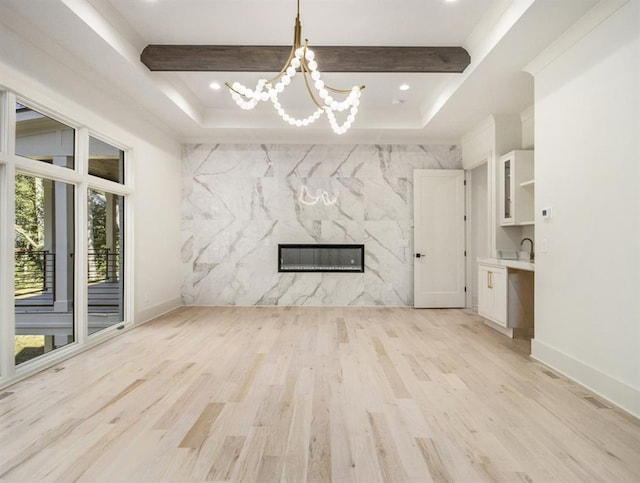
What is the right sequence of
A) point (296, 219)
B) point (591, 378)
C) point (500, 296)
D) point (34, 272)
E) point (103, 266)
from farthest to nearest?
1. point (296, 219)
2. point (103, 266)
3. point (500, 296)
4. point (34, 272)
5. point (591, 378)

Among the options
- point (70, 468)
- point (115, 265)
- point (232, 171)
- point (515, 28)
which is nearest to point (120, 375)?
point (70, 468)

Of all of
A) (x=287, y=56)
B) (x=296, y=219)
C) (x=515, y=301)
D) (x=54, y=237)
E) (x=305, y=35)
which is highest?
(x=305, y=35)

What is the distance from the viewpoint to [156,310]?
5.23 meters

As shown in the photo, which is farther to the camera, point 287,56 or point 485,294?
point 485,294

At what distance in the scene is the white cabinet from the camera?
4.10 m

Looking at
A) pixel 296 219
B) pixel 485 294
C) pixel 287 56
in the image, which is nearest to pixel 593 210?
pixel 485 294

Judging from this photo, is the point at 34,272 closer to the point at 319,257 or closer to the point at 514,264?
the point at 319,257

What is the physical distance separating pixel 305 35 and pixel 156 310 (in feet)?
14.3

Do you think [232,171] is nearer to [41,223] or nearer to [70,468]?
[41,223]

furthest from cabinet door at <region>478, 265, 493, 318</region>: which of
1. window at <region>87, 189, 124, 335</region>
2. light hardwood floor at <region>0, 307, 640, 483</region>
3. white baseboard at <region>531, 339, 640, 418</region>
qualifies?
window at <region>87, 189, 124, 335</region>

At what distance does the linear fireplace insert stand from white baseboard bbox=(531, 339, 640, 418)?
321 centimetres

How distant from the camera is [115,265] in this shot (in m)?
4.50

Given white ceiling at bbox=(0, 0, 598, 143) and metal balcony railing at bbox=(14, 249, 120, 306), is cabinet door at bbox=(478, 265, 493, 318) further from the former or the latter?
metal balcony railing at bbox=(14, 249, 120, 306)

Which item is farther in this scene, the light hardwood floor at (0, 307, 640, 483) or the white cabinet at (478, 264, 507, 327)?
the white cabinet at (478, 264, 507, 327)
